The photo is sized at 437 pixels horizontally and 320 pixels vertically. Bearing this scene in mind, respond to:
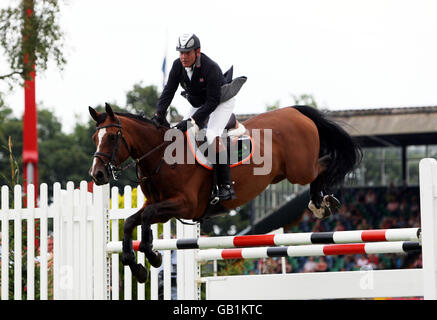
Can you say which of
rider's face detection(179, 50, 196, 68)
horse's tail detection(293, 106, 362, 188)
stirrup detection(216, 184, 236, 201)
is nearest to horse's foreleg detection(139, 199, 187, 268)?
stirrup detection(216, 184, 236, 201)

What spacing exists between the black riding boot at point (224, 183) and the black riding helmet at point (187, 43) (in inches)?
33.5

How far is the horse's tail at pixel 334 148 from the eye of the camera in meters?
6.38

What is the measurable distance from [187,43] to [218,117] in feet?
2.04

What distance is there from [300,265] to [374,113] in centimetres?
407

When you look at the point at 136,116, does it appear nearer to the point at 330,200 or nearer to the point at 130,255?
the point at 130,255

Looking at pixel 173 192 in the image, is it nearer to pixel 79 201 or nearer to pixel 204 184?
pixel 204 184

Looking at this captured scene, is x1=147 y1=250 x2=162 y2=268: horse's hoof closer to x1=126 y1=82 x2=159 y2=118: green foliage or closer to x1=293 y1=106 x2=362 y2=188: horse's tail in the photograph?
x1=293 y1=106 x2=362 y2=188: horse's tail

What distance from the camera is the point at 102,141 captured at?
17.0ft

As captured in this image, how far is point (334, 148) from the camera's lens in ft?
21.4

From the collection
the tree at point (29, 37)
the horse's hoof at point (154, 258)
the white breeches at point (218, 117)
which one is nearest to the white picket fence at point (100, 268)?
the horse's hoof at point (154, 258)

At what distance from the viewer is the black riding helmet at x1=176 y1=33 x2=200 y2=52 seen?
552cm

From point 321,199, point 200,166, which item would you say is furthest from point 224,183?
point 321,199

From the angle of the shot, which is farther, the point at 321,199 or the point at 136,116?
the point at 321,199
